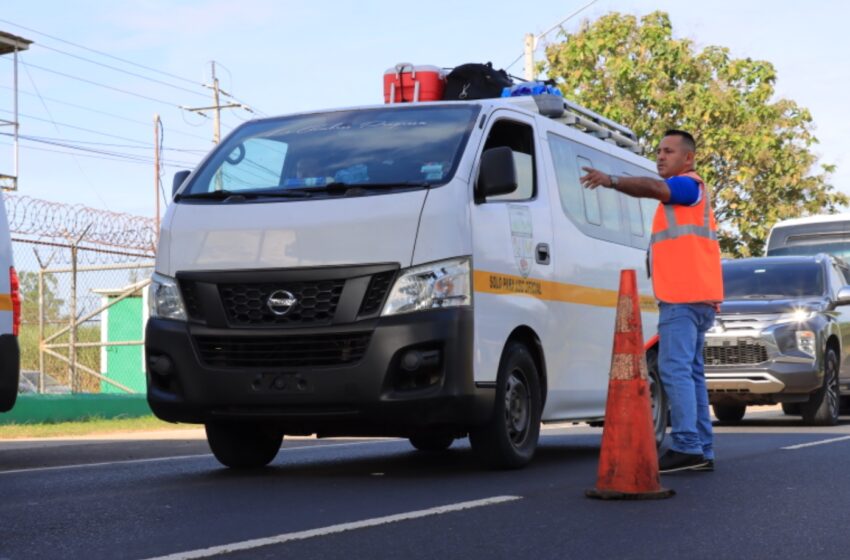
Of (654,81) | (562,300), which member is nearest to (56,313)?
(562,300)

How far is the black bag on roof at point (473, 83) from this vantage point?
1062 cm

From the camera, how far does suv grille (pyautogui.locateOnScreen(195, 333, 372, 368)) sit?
8.02 meters

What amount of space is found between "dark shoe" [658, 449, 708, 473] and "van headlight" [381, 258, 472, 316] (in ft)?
5.01

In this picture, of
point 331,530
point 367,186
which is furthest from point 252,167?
point 331,530

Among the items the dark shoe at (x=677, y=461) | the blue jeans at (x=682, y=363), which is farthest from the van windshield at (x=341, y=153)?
the dark shoe at (x=677, y=461)

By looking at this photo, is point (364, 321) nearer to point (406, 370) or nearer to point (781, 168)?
point (406, 370)

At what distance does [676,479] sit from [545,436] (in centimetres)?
575

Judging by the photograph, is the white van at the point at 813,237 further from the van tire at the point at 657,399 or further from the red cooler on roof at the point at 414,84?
the red cooler on roof at the point at 414,84

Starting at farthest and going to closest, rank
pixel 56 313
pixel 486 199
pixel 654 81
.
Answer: pixel 654 81
pixel 56 313
pixel 486 199

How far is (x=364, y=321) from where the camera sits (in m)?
7.98

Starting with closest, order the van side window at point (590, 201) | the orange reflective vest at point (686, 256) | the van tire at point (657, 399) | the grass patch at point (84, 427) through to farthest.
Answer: the orange reflective vest at point (686, 256) → the van side window at point (590, 201) → the van tire at point (657, 399) → the grass patch at point (84, 427)

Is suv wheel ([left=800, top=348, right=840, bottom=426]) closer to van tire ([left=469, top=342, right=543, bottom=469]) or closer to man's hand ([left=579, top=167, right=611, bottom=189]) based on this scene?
van tire ([left=469, top=342, right=543, bottom=469])

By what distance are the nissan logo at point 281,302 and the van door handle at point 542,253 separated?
70.9 inches

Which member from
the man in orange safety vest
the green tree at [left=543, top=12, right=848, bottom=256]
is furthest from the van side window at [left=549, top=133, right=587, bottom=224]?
the green tree at [left=543, top=12, right=848, bottom=256]
